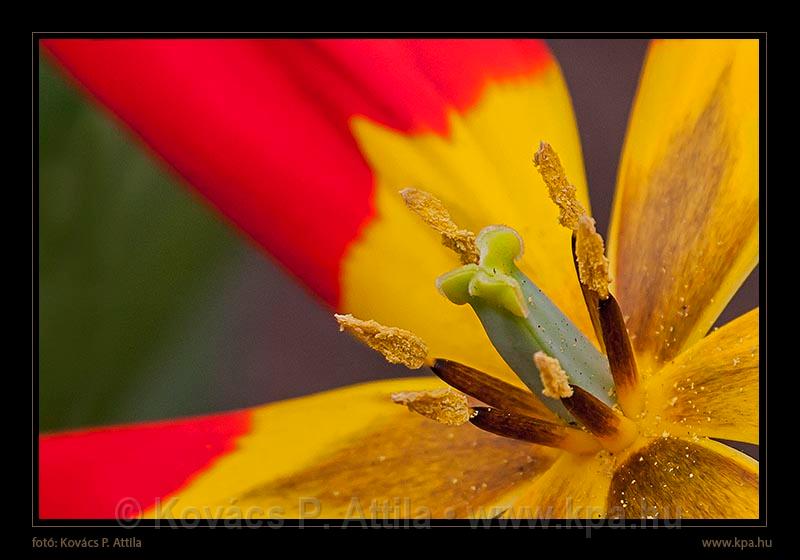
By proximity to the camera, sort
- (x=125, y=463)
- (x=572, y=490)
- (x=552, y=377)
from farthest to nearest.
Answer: (x=125, y=463) → (x=572, y=490) → (x=552, y=377)

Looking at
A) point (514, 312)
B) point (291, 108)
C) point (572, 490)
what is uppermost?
point (291, 108)

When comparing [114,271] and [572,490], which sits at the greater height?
[114,271]

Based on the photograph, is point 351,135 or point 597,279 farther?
point 351,135

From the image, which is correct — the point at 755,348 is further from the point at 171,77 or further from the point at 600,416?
the point at 171,77

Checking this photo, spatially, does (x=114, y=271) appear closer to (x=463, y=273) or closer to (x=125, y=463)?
(x=125, y=463)

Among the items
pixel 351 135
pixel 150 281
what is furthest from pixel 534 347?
pixel 150 281

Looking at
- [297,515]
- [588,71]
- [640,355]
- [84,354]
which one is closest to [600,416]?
[640,355]

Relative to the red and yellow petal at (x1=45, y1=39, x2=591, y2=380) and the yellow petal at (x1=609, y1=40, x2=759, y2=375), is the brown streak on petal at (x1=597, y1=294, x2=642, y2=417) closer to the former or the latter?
the yellow petal at (x1=609, y1=40, x2=759, y2=375)

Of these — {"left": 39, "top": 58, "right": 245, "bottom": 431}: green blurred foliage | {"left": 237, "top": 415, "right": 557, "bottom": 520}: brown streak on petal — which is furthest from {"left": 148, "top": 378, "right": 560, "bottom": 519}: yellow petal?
{"left": 39, "top": 58, "right": 245, "bottom": 431}: green blurred foliage
